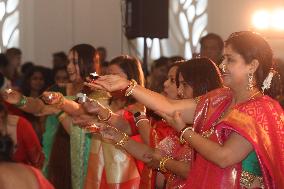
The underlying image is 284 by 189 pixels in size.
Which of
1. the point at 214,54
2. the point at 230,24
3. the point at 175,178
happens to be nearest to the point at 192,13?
the point at 230,24

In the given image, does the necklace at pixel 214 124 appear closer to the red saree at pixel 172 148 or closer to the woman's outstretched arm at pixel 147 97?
the woman's outstretched arm at pixel 147 97

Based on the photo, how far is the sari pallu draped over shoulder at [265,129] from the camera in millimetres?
3250

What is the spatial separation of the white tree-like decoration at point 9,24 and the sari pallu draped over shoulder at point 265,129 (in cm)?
728

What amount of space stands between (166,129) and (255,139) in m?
1.46

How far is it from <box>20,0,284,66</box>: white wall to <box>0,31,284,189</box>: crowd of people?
4.76 m

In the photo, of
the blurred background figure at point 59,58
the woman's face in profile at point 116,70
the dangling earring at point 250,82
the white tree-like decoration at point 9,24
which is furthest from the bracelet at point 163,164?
the white tree-like decoration at point 9,24

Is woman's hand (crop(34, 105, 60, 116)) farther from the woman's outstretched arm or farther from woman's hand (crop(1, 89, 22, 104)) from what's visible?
the woman's outstretched arm

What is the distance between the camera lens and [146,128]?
14.1 feet

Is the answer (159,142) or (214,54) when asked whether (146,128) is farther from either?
(214,54)

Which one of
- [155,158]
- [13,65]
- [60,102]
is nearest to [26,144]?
[60,102]

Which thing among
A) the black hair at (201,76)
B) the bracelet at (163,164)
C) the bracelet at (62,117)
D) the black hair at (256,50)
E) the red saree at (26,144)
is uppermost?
the black hair at (256,50)

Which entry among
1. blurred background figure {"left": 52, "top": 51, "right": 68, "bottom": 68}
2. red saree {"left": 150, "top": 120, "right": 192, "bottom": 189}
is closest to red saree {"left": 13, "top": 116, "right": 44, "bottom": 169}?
red saree {"left": 150, "top": 120, "right": 192, "bottom": 189}

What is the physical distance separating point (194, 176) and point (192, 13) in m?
7.28

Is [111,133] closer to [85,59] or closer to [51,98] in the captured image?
[51,98]
